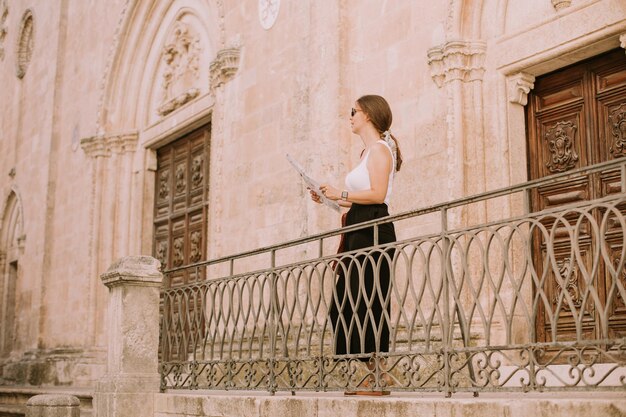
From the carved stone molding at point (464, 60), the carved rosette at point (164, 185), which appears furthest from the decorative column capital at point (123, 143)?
the carved stone molding at point (464, 60)

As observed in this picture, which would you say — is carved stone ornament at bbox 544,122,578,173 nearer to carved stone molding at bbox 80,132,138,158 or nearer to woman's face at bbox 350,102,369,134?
woman's face at bbox 350,102,369,134

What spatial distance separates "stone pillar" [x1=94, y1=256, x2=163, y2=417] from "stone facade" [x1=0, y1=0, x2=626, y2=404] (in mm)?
1956

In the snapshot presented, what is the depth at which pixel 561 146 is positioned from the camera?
23.7 feet

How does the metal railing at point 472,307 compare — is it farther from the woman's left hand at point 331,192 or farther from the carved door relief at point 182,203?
the carved door relief at point 182,203

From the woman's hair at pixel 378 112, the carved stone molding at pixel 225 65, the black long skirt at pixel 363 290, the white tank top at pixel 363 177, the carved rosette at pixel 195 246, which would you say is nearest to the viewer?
the black long skirt at pixel 363 290

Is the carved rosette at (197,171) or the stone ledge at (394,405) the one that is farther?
the carved rosette at (197,171)

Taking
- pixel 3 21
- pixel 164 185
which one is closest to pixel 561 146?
pixel 164 185

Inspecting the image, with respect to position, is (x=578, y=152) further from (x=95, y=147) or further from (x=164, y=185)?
(x=95, y=147)

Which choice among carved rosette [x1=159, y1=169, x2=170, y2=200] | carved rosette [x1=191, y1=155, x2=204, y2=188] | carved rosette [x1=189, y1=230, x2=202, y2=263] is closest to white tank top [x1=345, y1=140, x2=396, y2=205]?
carved rosette [x1=189, y1=230, x2=202, y2=263]

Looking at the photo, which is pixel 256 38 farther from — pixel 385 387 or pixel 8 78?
pixel 8 78

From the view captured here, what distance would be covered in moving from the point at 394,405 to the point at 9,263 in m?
15.2

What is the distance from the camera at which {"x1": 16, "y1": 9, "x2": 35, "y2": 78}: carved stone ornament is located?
61.1 feet

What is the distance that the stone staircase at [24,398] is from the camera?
10805 mm

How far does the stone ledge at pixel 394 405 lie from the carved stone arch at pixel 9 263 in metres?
11.5
